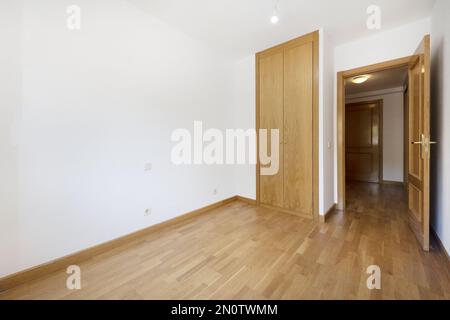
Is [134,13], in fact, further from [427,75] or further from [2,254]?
[427,75]

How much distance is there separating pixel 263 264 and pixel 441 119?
2347mm

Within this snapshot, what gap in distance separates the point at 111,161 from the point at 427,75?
3.33m

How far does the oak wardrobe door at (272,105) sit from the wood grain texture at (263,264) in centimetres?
60

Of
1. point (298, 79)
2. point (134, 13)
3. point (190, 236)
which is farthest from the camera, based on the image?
point (298, 79)

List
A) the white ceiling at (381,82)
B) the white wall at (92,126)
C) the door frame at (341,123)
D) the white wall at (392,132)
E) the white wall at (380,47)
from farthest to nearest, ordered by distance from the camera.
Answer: the white wall at (392,132), the white ceiling at (381,82), the door frame at (341,123), the white wall at (380,47), the white wall at (92,126)

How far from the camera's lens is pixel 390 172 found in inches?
202

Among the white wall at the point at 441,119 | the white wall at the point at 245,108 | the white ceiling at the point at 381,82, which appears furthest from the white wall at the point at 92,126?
the white ceiling at the point at 381,82

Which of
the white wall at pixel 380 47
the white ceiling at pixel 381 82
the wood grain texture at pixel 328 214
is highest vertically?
the white ceiling at pixel 381 82

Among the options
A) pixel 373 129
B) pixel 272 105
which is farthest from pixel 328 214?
pixel 373 129

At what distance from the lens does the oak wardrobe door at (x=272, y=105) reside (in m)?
3.04

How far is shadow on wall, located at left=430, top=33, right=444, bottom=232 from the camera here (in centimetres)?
198

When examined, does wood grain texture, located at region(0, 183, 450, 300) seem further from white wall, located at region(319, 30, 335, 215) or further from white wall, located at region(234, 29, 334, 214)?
white wall, located at region(234, 29, 334, 214)

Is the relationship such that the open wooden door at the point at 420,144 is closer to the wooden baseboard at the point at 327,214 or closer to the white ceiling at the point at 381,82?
the wooden baseboard at the point at 327,214
